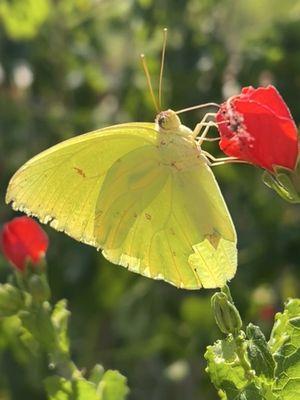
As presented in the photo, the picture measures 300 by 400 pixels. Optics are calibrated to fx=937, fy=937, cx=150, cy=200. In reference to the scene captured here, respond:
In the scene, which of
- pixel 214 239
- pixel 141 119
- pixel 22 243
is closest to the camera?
pixel 214 239

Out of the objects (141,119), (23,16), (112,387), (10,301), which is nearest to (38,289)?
(10,301)

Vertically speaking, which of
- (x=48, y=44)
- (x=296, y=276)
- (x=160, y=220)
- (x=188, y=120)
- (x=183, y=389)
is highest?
(x=48, y=44)

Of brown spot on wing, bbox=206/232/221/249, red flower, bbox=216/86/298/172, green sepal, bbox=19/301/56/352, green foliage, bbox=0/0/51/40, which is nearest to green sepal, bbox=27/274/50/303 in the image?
green sepal, bbox=19/301/56/352

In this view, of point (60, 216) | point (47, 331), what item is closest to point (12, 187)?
point (60, 216)

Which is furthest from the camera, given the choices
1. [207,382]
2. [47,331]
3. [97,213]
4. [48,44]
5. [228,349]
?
[48,44]

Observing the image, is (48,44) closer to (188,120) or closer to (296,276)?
(188,120)

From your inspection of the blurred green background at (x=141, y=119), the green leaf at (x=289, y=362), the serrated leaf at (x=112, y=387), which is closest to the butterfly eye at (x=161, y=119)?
the serrated leaf at (x=112, y=387)

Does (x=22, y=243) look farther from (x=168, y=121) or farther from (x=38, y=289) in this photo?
(x=168, y=121)

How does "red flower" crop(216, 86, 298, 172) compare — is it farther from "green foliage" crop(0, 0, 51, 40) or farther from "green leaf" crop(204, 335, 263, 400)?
"green foliage" crop(0, 0, 51, 40)
